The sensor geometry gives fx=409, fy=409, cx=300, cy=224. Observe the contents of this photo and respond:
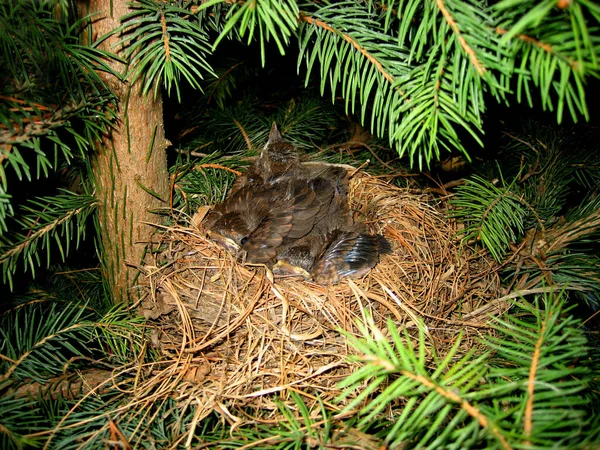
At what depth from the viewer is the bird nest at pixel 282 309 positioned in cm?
87

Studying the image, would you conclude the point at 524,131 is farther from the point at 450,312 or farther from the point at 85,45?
the point at 85,45

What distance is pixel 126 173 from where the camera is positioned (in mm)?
916

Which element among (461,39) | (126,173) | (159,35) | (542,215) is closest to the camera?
(461,39)

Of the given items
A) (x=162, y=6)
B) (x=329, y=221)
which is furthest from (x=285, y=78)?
(x=162, y=6)

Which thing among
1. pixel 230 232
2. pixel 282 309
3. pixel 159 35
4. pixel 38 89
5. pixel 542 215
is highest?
pixel 159 35

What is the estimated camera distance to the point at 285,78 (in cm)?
171

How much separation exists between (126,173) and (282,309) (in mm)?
479

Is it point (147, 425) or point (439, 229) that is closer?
point (147, 425)

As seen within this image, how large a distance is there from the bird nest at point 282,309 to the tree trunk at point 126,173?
0.07m

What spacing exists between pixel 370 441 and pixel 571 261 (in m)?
0.77

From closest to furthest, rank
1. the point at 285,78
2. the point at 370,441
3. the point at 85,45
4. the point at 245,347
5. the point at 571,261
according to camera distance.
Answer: the point at 370,441
the point at 85,45
the point at 245,347
the point at 571,261
the point at 285,78

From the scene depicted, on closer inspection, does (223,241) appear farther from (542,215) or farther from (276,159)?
(542,215)

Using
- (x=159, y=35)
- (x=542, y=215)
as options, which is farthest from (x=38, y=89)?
(x=542, y=215)

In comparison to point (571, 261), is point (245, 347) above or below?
below
